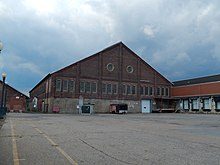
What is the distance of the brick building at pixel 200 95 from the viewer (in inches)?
2547

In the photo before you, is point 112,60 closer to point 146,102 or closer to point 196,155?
point 146,102

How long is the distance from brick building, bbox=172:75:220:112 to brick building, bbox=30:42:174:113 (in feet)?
11.4

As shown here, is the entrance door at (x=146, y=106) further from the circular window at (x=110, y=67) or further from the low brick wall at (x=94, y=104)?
the circular window at (x=110, y=67)

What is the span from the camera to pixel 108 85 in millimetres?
69438

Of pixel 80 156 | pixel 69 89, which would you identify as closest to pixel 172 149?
pixel 80 156

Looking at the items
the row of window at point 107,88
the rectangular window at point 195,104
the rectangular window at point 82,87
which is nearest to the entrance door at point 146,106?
the row of window at point 107,88

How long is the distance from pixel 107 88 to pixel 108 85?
2.64ft

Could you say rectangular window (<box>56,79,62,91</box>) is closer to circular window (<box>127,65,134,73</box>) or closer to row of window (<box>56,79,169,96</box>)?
row of window (<box>56,79,169,96</box>)

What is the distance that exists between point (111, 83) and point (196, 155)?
201 ft

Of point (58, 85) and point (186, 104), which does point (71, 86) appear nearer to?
point (58, 85)

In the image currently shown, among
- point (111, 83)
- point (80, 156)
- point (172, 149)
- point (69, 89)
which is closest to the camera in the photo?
point (80, 156)

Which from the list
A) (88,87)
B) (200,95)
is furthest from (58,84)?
(200,95)

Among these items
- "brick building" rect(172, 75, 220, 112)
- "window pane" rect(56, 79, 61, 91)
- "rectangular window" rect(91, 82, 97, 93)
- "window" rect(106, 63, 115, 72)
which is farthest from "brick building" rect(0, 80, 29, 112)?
"brick building" rect(172, 75, 220, 112)

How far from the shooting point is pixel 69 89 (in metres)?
64.3
